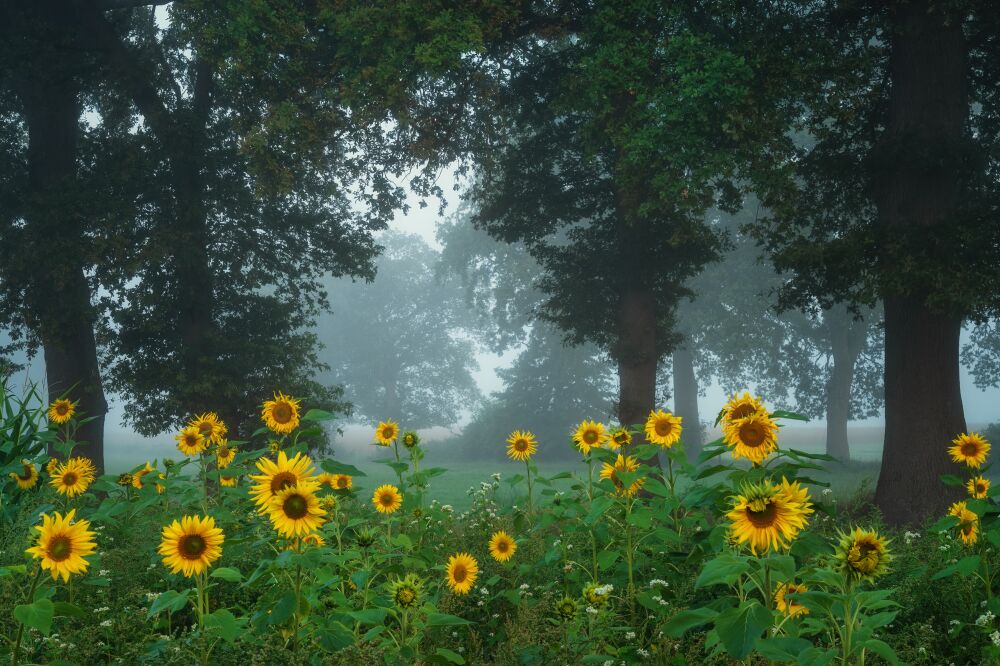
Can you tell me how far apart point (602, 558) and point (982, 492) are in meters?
2.68

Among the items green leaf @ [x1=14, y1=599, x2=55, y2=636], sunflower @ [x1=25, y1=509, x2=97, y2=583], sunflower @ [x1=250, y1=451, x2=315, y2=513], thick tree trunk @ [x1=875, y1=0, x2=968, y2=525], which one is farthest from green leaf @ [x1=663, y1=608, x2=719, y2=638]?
thick tree trunk @ [x1=875, y1=0, x2=968, y2=525]

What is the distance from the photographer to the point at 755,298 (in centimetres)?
2789

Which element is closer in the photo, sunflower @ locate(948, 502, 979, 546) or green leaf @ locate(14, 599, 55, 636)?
green leaf @ locate(14, 599, 55, 636)

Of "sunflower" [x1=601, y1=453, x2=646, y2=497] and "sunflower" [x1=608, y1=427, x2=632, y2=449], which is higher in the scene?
"sunflower" [x1=608, y1=427, x2=632, y2=449]

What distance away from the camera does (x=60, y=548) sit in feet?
10.2

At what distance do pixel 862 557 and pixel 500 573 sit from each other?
3.43m

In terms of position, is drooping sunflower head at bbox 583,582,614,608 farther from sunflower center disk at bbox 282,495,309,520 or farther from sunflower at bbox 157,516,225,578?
sunflower at bbox 157,516,225,578

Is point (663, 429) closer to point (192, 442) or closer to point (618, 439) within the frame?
point (618, 439)

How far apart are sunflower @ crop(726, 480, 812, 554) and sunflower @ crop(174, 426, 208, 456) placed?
4.26 metres

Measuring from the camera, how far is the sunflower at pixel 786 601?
3.06 metres

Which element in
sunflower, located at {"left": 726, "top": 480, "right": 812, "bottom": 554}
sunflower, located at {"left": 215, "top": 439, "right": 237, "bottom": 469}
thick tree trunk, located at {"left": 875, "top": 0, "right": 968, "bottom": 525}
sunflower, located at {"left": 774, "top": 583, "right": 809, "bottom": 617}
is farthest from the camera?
thick tree trunk, located at {"left": 875, "top": 0, "right": 968, "bottom": 525}

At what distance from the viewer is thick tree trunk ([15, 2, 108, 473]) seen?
13820mm

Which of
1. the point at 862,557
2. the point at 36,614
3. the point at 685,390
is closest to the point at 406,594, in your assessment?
the point at 36,614

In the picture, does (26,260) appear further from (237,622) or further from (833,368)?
(833,368)
